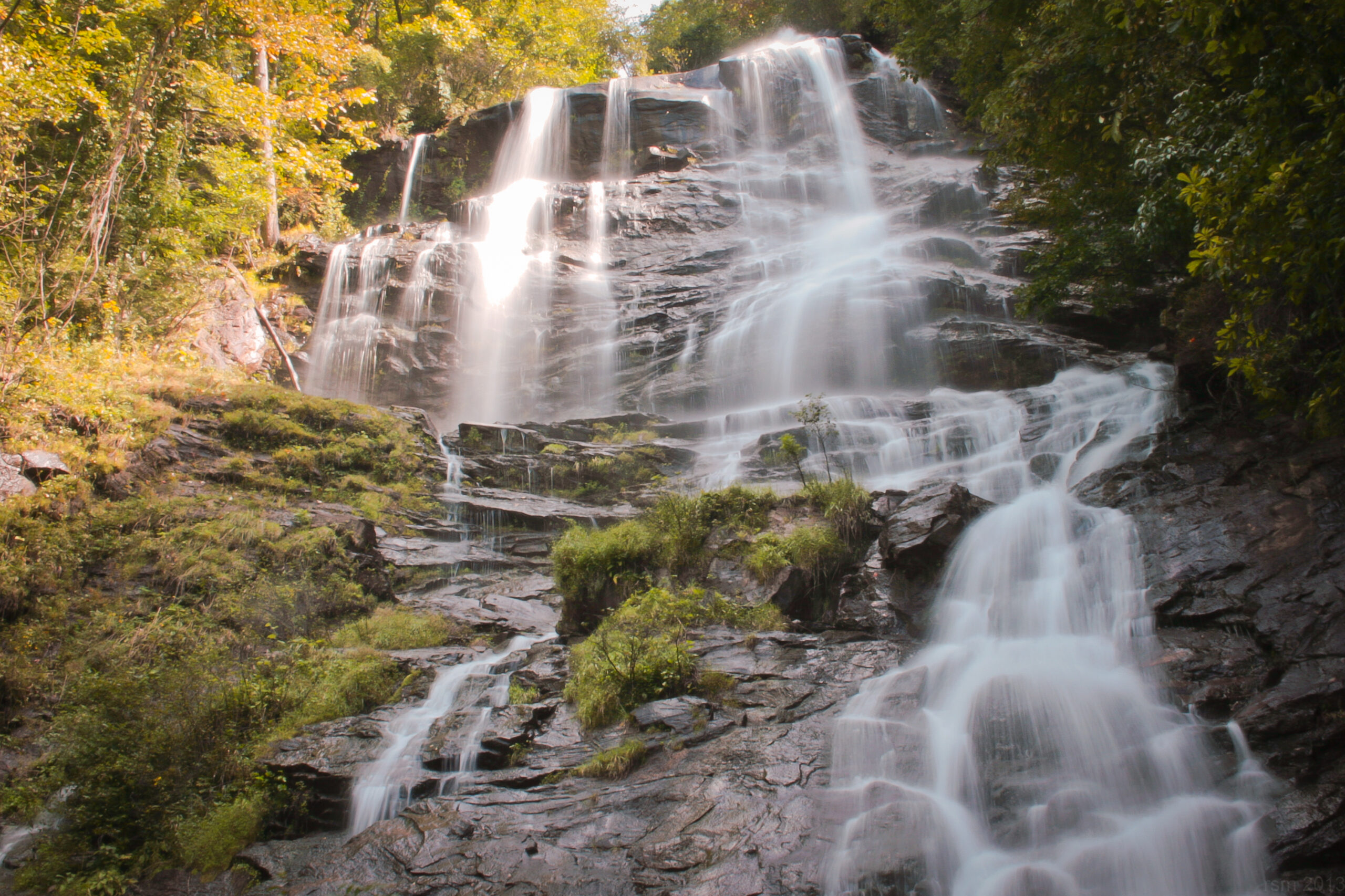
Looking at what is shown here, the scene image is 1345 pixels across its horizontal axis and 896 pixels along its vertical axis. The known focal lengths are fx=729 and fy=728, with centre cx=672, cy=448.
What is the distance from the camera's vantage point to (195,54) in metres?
15.9

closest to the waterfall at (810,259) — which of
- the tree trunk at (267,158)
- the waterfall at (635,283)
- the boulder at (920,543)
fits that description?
the waterfall at (635,283)

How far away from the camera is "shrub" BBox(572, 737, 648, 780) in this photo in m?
6.02

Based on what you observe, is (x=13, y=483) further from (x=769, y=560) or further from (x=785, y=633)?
(x=785, y=633)

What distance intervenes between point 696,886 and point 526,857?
1.27 m

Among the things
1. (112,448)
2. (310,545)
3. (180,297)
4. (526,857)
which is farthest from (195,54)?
(526,857)

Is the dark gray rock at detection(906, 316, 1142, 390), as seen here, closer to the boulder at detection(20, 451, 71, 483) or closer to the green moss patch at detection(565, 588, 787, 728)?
the green moss patch at detection(565, 588, 787, 728)

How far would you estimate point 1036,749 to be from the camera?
5.56m

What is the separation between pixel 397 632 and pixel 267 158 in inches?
550

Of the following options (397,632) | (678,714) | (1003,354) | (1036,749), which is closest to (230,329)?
(397,632)

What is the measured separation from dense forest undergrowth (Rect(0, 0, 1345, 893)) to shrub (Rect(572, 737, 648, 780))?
2.11 m

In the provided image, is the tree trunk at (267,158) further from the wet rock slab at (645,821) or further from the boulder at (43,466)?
the wet rock slab at (645,821)

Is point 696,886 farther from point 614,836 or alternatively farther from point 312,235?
point 312,235

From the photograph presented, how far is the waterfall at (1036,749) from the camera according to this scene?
15.2 feet

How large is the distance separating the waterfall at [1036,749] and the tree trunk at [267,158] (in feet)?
57.2
